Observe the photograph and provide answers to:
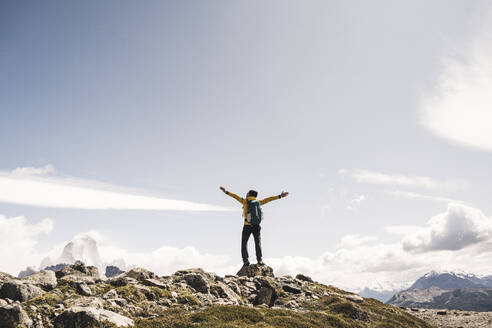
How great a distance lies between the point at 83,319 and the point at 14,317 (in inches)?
75.0

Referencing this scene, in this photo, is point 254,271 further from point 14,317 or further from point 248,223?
point 14,317

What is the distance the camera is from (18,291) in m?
11.1

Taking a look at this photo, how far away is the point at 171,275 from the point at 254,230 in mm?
6216

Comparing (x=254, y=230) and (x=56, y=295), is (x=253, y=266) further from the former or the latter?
(x=56, y=295)

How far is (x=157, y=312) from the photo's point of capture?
12.3 m

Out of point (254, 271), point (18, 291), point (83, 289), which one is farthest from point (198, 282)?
point (18, 291)

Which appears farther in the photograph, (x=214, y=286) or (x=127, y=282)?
(x=214, y=286)

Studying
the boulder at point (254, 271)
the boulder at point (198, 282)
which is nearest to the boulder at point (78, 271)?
the boulder at point (198, 282)

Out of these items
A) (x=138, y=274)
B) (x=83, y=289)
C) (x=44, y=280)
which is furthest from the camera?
(x=138, y=274)

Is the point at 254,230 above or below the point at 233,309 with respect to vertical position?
above

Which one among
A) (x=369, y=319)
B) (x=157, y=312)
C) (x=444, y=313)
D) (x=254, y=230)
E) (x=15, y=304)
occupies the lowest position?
(x=444, y=313)

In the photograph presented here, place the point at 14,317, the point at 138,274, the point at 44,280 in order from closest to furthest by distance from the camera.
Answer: the point at 14,317
the point at 44,280
the point at 138,274

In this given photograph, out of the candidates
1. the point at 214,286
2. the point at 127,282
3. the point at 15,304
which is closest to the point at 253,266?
the point at 214,286

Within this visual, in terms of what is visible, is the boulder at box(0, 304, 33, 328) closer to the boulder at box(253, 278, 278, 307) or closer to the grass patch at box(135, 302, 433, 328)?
the grass patch at box(135, 302, 433, 328)
